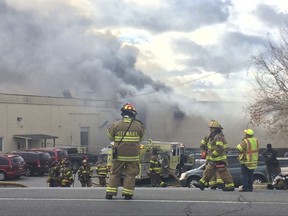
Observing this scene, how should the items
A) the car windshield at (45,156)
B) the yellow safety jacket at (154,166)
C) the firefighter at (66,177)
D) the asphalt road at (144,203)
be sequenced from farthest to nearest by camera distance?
the car windshield at (45,156) → the yellow safety jacket at (154,166) → the firefighter at (66,177) → the asphalt road at (144,203)

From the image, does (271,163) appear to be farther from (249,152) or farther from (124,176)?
(124,176)

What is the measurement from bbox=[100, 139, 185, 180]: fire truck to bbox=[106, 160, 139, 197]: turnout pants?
554 inches

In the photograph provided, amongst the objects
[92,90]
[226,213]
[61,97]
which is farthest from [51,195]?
[61,97]

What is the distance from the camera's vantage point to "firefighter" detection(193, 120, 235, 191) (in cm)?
946

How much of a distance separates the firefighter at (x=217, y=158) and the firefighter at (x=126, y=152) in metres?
2.21

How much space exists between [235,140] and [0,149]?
63.2 ft

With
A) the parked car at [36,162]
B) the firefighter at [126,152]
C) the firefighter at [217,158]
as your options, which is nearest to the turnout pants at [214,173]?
the firefighter at [217,158]

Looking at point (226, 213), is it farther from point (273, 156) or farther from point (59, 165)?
point (59, 165)

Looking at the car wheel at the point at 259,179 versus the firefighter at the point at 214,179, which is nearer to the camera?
the firefighter at the point at 214,179

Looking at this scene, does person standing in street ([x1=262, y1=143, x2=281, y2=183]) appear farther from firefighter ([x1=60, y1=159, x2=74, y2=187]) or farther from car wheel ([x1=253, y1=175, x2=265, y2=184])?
firefighter ([x1=60, y1=159, x2=74, y2=187])

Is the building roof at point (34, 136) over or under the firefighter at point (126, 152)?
over

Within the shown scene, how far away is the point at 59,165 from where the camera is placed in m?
17.2

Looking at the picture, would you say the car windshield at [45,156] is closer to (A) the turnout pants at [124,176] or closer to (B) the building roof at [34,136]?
(B) the building roof at [34,136]

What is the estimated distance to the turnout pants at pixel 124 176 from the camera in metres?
7.69
